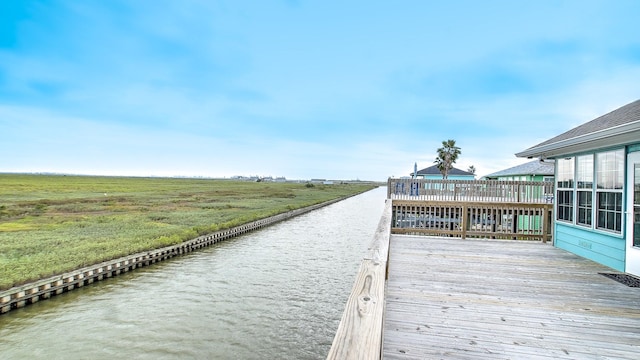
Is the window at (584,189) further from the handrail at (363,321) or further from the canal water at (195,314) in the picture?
the handrail at (363,321)

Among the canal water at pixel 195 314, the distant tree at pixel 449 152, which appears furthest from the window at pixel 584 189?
the distant tree at pixel 449 152

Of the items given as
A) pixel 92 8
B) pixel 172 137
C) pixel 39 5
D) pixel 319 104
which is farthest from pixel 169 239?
pixel 172 137

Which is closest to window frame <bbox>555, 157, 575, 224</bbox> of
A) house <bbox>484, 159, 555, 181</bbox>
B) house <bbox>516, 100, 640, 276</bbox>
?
house <bbox>516, 100, 640, 276</bbox>

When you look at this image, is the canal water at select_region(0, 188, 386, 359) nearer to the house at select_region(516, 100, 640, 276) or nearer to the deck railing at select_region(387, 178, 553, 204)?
the deck railing at select_region(387, 178, 553, 204)

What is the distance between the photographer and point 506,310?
141 inches

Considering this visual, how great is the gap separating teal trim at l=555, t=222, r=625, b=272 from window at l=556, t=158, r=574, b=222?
0.87ft

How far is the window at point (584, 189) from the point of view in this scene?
6.07 meters

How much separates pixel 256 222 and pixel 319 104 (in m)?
24.9

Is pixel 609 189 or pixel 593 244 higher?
pixel 609 189

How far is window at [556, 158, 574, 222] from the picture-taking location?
266 inches

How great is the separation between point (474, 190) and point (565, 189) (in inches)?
164

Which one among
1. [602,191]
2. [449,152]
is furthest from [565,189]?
[449,152]

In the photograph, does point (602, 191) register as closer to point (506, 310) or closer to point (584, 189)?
point (584, 189)

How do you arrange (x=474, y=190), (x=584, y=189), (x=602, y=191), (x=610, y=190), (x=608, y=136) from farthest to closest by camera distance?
1. (x=474, y=190)
2. (x=584, y=189)
3. (x=602, y=191)
4. (x=610, y=190)
5. (x=608, y=136)
